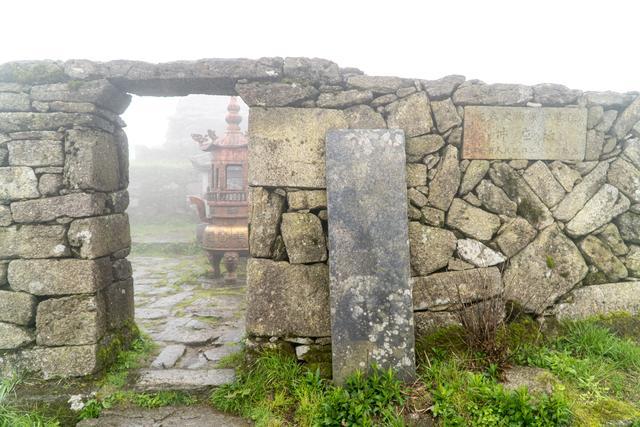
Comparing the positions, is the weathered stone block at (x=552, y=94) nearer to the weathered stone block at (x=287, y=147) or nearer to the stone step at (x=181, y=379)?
the weathered stone block at (x=287, y=147)

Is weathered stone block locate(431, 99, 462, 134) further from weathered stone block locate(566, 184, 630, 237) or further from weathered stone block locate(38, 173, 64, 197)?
weathered stone block locate(38, 173, 64, 197)

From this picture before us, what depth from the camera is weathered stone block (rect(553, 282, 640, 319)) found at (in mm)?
3320

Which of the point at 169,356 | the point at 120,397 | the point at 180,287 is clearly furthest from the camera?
the point at 180,287

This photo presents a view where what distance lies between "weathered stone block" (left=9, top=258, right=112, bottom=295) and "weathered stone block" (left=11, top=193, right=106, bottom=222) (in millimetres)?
364

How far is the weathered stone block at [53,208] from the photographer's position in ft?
9.57

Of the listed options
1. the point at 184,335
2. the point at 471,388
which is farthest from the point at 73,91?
the point at 471,388

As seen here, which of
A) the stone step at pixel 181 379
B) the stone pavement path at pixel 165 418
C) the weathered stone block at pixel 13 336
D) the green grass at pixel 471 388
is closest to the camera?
the green grass at pixel 471 388

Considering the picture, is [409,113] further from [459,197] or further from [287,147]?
[287,147]

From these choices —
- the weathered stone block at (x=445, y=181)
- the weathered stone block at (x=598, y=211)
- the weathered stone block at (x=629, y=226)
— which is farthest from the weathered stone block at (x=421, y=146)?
the weathered stone block at (x=629, y=226)

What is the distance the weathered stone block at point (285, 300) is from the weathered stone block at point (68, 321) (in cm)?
130

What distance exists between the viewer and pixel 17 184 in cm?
292

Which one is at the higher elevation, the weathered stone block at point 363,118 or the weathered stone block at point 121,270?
the weathered stone block at point 363,118

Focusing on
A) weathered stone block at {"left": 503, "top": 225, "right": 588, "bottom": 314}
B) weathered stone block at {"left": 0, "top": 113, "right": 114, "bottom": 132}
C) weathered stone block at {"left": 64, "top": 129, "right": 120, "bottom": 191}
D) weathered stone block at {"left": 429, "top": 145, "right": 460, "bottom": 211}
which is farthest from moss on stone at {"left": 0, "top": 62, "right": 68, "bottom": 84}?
weathered stone block at {"left": 503, "top": 225, "right": 588, "bottom": 314}

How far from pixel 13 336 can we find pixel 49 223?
95 centimetres
